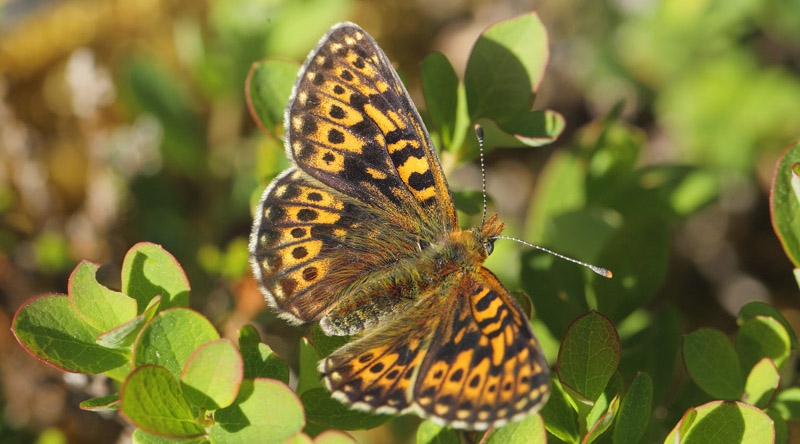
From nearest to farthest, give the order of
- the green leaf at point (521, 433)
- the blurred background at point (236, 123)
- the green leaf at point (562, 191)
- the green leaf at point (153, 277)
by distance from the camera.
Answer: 1. the green leaf at point (521, 433)
2. the green leaf at point (153, 277)
3. the green leaf at point (562, 191)
4. the blurred background at point (236, 123)

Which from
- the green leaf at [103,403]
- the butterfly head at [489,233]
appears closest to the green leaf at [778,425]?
the butterfly head at [489,233]

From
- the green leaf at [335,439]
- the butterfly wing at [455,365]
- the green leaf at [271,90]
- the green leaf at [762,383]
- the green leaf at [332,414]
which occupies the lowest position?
the green leaf at [762,383]

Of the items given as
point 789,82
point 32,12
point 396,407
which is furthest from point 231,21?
point 789,82

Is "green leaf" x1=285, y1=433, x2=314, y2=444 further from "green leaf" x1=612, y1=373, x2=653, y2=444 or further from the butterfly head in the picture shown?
the butterfly head

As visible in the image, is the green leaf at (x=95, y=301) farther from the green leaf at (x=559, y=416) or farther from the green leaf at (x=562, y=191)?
the green leaf at (x=562, y=191)

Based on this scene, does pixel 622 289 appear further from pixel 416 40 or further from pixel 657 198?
pixel 416 40

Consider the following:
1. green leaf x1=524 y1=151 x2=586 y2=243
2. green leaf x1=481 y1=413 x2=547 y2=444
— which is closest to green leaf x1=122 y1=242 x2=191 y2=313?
green leaf x1=481 y1=413 x2=547 y2=444
